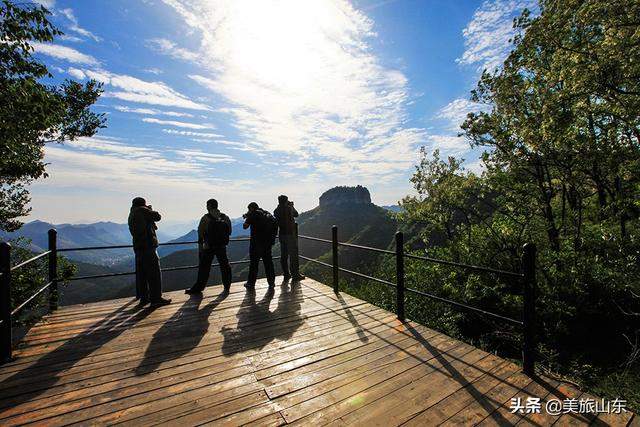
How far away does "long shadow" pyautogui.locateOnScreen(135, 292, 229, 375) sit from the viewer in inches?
155

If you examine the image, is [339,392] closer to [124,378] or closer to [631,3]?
[124,378]

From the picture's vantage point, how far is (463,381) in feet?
11.0

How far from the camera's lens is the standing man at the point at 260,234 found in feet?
23.6

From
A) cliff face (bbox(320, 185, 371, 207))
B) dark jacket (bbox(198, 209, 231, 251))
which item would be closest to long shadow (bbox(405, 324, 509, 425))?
dark jacket (bbox(198, 209, 231, 251))

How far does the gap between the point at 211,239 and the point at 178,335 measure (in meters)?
2.52

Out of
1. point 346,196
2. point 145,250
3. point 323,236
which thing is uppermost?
point 346,196

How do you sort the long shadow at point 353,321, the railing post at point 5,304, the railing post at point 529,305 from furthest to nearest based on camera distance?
the long shadow at point 353,321 → the railing post at point 5,304 → the railing post at point 529,305

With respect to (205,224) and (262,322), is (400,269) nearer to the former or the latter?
(262,322)

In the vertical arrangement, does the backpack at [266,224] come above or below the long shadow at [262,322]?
above

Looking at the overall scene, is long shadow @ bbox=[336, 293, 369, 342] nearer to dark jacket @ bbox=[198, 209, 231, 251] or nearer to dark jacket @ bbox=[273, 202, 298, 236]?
dark jacket @ bbox=[273, 202, 298, 236]

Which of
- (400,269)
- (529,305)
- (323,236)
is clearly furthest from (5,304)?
(323,236)

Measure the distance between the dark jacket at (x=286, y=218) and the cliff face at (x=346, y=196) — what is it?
141 m

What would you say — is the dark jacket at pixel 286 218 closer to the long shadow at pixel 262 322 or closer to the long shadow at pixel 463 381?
the long shadow at pixel 262 322

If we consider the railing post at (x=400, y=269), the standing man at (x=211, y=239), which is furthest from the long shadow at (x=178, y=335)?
the railing post at (x=400, y=269)
